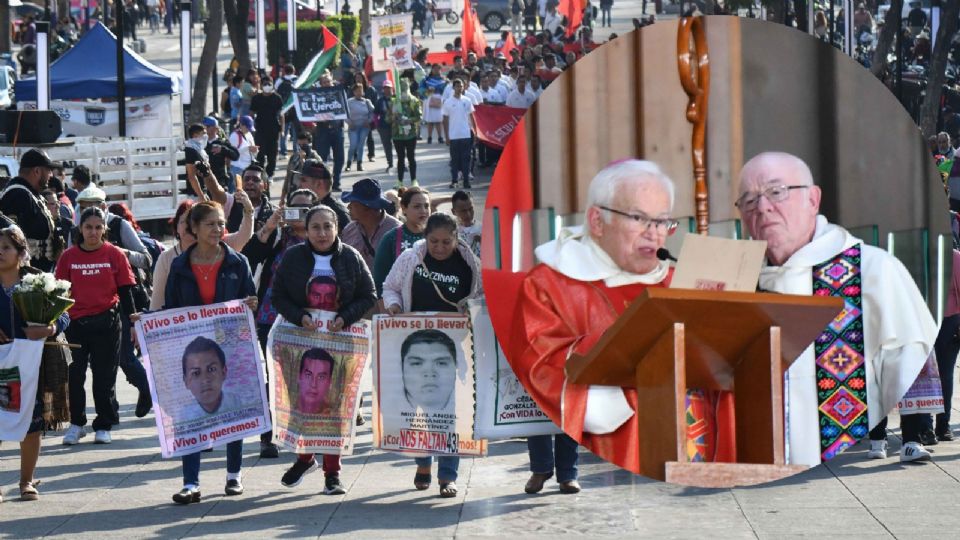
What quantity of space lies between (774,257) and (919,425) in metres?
6.05

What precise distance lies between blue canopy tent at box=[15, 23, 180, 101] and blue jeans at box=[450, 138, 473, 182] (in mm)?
5775

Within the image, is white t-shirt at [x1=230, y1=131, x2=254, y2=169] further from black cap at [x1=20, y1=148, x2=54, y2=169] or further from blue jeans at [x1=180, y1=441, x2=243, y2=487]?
blue jeans at [x1=180, y1=441, x2=243, y2=487]

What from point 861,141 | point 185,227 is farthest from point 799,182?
point 185,227

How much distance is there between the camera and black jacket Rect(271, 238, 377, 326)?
8781mm

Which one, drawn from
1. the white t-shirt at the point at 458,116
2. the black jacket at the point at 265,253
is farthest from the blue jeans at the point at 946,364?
the white t-shirt at the point at 458,116

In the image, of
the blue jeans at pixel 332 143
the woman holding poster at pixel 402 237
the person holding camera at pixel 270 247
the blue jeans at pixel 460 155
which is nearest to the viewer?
the woman holding poster at pixel 402 237

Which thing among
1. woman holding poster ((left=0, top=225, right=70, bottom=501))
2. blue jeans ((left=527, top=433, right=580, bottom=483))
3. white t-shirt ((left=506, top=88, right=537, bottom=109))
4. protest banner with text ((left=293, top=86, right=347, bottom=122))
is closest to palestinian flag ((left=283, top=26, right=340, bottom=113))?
protest banner with text ((left=293, top=86, right=347, bottom=122))

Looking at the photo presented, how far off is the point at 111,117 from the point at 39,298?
59.2 feet

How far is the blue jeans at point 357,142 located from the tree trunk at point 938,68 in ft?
27.2

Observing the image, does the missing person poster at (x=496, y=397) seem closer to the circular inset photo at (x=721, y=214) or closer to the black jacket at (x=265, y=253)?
the circular inset photo at (x=721, y=214)

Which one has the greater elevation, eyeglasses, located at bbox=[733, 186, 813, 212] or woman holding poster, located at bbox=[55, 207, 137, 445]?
eyeglasses, located at bbox=[733, 186, 813, 212]

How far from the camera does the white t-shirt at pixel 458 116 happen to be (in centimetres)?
2255

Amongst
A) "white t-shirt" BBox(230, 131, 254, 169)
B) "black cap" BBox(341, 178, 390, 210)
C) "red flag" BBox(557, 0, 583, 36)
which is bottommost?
"black cap" BBox(341, 178, 390, 210)

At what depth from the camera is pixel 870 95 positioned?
159 inches
